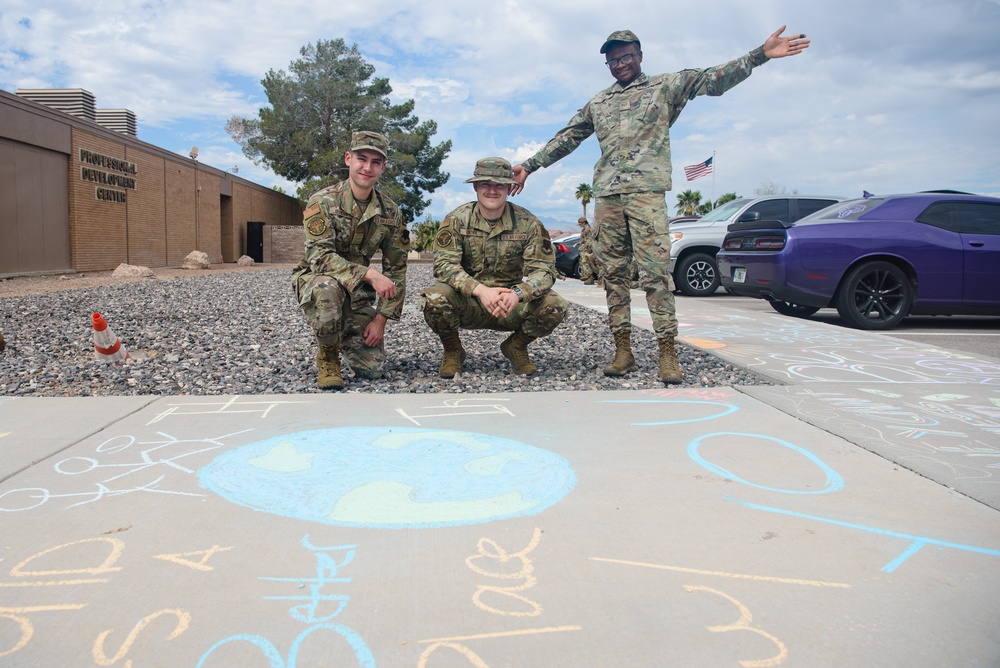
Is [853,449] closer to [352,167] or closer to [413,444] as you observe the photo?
[413,444]

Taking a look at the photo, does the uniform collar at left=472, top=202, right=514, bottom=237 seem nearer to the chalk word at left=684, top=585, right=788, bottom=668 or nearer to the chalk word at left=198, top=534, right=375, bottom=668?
the chalk word at left=198, top=534, right=375, bottom=668

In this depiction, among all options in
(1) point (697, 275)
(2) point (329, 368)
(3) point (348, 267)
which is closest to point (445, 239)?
(3) point (348, 267)

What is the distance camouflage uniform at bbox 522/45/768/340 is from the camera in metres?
4.18

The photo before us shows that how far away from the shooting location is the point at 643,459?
270 cm

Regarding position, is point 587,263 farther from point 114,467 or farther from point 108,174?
point 108,174

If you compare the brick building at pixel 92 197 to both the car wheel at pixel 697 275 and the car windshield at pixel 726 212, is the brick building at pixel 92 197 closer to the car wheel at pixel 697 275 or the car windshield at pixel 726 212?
the car wheel at pixel 697 275

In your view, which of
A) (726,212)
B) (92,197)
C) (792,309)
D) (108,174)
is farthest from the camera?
(108,174)

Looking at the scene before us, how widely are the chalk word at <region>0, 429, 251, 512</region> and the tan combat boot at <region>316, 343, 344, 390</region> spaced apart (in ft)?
3.04

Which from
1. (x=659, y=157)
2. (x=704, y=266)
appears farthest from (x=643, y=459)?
(x=704, y=266)

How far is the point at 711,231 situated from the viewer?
1084 centimetres

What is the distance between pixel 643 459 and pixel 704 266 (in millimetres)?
9108

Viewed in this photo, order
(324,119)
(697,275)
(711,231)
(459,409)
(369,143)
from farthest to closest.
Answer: (324,119), (697,275), (711,231), (369,143), (459,409)

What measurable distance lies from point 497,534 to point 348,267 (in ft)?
7.61

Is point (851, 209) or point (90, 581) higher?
point (851, 209)
